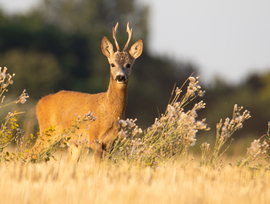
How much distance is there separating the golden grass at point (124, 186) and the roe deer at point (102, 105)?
150cm

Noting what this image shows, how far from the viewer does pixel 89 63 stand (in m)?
34.1

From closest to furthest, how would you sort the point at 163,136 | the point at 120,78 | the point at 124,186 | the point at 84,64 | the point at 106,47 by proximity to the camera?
the point at 124,186, the point at 163,136, the point at 120,78, the point at 106,47, the point at 84,64

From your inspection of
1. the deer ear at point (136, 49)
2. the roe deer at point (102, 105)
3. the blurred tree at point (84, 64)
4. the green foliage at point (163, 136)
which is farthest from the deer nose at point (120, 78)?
the blurred tree at point (84, 64)

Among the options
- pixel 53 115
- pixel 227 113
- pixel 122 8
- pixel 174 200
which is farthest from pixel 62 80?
pixel 174 200

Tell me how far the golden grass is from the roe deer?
4.92ft

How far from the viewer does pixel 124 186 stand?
4.12 metres

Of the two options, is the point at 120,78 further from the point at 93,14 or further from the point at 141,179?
the point at 93,14

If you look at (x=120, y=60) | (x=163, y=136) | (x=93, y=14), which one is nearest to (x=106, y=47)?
(x=120, y=60)

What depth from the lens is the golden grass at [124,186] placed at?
3.71 m

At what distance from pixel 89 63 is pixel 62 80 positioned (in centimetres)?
419

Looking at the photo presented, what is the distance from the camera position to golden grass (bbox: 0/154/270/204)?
371 cm

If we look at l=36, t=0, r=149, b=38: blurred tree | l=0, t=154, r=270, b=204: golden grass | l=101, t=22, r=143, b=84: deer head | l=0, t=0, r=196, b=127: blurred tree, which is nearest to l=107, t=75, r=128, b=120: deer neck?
l=101, t=22, r=143, b=84: deer head

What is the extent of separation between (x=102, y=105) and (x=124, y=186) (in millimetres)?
3546

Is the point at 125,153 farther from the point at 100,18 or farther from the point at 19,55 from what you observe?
the point at 100,18
